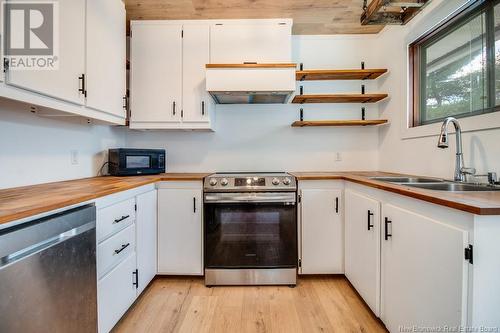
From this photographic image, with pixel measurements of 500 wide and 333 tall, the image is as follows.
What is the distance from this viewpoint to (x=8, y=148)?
4.71 feet

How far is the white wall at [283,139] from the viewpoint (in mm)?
2652

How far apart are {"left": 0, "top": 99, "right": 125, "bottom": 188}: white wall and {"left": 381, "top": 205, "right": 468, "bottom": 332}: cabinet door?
2.14 meters

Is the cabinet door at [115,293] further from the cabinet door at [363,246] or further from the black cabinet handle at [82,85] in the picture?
the cabinet door at [363,246]

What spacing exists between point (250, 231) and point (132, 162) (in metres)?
1.22

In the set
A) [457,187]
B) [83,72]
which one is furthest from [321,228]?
[83,72]

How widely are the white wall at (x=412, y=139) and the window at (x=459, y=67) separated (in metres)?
0.09

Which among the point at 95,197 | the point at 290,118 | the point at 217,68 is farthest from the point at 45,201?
the point at 290,118

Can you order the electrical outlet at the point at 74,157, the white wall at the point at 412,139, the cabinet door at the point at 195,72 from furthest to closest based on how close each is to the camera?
the cabinet door at the point at 195,72 → the electrical outlet at the point at 74,157 → the white wall at the point at 412,139

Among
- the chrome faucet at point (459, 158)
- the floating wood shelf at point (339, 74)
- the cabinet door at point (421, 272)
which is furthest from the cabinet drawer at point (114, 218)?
the chrome faucet at point (459, 158)

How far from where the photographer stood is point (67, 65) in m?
1.45

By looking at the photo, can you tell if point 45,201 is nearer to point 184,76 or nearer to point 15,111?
point 15,111

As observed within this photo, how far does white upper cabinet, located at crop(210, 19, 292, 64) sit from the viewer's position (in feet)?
7.45

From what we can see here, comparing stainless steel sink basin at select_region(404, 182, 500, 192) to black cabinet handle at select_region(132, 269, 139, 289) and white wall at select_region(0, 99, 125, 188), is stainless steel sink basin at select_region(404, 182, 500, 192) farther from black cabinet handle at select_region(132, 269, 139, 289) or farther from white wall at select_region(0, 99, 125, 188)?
white wall at select_region(0, 99, 125, 188)

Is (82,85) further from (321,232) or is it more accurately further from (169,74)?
(321,232)
